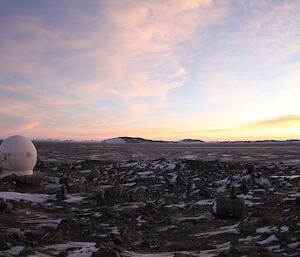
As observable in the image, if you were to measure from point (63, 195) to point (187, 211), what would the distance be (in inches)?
254

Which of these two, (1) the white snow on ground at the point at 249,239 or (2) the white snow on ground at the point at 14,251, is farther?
(1) the white snow on ground at the point at 249,239

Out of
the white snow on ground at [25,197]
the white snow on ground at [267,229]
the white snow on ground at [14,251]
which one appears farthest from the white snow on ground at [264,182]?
the white snow on ground at [14,251]

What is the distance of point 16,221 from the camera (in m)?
13.0

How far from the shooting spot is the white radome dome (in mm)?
24938

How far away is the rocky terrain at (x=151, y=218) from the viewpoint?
9.63m

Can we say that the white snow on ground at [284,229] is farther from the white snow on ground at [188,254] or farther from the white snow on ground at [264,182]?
the white snow on ground at [264,182]

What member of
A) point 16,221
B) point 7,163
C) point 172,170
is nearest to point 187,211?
point 16,221

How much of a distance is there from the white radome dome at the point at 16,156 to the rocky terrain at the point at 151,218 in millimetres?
2042

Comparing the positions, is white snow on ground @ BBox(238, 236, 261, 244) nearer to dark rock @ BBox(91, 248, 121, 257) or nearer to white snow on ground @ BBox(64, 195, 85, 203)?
A: dark rock @ BBox(91, 248, 121, 257)

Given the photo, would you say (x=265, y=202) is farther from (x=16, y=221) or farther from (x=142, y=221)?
(x=16, y=221)

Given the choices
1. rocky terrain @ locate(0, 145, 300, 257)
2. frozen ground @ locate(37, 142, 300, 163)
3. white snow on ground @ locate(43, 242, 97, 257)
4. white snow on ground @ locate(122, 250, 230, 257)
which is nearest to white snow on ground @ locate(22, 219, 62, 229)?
rocky terrain @ locate(0, 145, 300, 257)

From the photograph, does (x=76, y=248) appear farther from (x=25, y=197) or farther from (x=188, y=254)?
(x=25, y=197)

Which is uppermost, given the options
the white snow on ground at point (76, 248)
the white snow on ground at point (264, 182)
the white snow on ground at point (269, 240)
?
the white snow on ground at point (264, 182)

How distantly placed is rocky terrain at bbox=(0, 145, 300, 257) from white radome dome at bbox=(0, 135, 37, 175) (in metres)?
2.04
